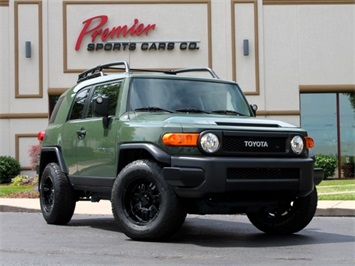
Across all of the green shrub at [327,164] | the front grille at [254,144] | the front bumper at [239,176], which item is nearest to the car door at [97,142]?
the front bumper at [239,176]

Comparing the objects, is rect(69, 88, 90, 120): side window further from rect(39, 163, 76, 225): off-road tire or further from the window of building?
the window of building

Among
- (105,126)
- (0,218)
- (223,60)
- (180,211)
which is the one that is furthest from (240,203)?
(223,60)

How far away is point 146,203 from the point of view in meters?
7.93

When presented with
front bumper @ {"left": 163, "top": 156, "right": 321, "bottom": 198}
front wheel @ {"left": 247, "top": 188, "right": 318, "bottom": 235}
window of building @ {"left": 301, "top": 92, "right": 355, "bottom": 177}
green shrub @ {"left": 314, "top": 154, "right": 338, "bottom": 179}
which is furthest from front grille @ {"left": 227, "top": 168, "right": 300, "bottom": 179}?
window of building @ {"left": 301, "top": 92, "right": 355, "bottom": 177}

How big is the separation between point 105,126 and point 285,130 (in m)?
2.31

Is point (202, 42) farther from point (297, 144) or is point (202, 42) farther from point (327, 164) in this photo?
point (297, 144)

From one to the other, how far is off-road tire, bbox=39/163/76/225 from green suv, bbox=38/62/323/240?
228 mm

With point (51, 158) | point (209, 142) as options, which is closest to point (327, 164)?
point (51, 158)

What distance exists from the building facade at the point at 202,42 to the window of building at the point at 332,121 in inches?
5.0

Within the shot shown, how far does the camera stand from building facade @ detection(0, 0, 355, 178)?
79.7ft

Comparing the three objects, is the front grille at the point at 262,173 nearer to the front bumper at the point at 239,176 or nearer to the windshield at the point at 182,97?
the front bumper at the point at 239,176

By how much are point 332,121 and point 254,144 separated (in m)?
17.7

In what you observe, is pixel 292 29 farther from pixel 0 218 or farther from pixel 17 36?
pixel 0 218

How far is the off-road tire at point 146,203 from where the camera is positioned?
756cm
